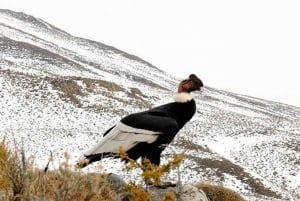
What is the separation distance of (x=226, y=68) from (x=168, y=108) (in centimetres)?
17031

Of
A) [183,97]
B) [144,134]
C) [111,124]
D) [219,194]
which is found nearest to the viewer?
[144,134]

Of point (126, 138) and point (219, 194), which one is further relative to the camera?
point (219, 194)

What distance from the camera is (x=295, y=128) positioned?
50125mm

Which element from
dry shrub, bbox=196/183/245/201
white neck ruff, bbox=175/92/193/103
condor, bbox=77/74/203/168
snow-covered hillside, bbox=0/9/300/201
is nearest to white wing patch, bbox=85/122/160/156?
condor, bbox=77/74/203/168

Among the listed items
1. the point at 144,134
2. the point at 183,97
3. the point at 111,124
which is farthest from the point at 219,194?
the point at 111,124

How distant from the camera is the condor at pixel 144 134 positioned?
21.6 feet

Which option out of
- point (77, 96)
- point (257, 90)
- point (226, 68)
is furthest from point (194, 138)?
point (226, 68)

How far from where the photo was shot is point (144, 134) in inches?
262

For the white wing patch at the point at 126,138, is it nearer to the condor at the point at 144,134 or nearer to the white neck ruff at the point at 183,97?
the condor at the point at 144,134

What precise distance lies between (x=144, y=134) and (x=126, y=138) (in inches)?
10.8

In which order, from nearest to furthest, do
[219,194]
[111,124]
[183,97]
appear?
[183,97], [219,194], [111,124]

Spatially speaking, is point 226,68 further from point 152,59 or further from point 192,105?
point 192,105

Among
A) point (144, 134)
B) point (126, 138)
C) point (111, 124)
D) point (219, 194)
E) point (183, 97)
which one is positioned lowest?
point (111, 124)

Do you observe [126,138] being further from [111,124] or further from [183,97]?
[111,124]
